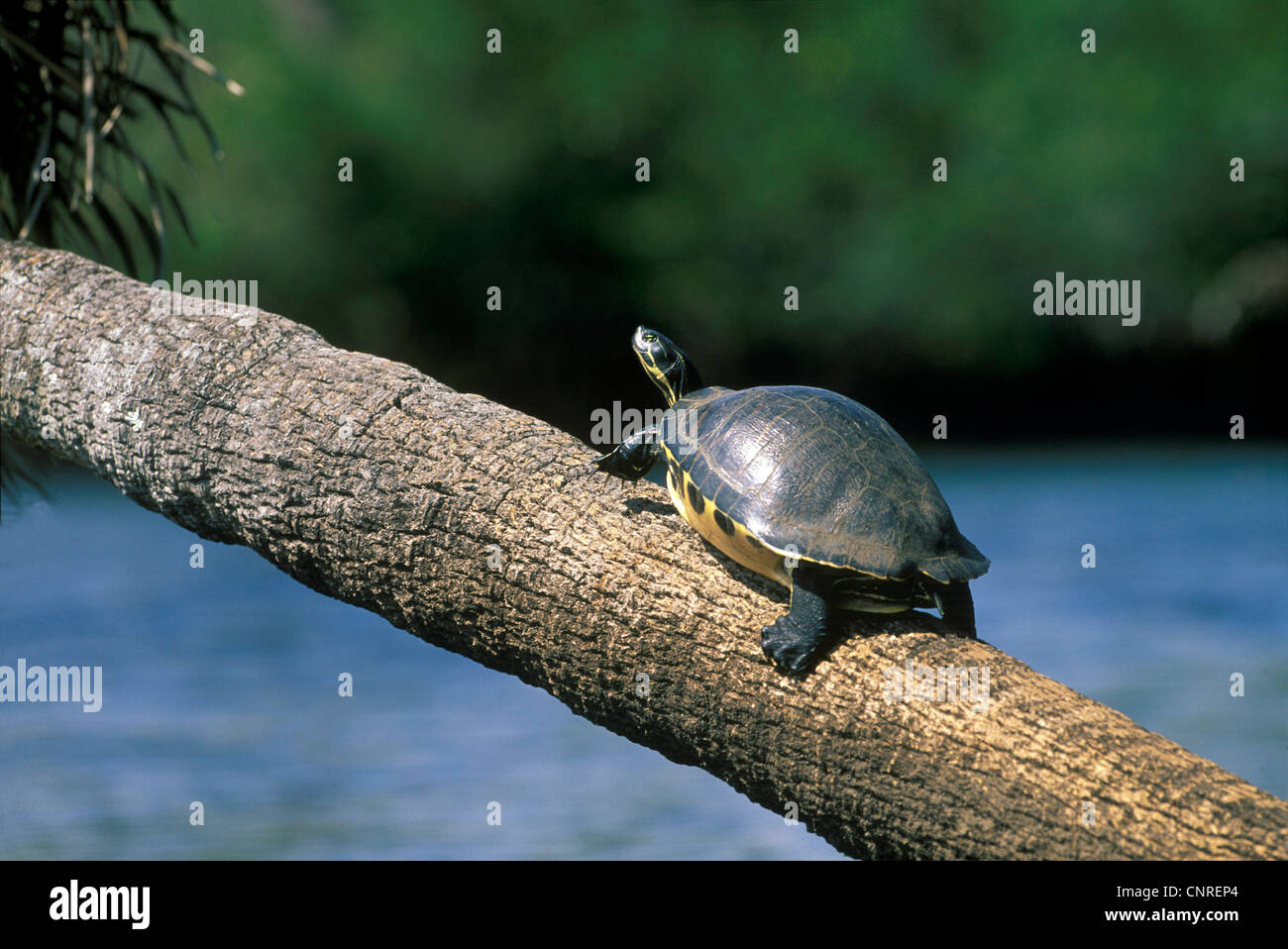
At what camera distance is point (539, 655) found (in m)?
2.86

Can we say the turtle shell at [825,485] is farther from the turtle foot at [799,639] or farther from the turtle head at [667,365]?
the turtle head at [667,365]

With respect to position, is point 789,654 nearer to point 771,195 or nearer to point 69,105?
point 69,105

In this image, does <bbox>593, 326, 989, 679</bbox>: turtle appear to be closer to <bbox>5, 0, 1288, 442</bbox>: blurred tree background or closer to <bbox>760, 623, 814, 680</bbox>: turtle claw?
<bbox>760, 623, 814, 680</bbox>: turtle claw

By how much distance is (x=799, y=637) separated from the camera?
2576 mm

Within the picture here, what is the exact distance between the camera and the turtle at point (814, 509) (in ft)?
8.70

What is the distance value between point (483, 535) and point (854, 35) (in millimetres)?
15500

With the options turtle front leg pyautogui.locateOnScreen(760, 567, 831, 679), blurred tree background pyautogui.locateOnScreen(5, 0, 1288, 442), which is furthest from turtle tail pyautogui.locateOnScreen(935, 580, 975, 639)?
blurred tree background pyautogui.locateOnScreen(5, 0, 1288, 442)

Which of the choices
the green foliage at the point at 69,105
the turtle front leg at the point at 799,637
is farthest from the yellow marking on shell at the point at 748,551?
the green foliage at the point at 69,105

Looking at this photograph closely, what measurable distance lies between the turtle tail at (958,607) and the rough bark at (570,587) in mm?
91

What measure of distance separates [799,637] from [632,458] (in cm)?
78

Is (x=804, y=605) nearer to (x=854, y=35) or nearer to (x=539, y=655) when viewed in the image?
(x=539, y=655)

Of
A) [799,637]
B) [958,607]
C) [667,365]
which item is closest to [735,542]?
[799,637]

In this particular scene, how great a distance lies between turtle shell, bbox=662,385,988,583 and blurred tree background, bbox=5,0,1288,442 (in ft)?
38.1

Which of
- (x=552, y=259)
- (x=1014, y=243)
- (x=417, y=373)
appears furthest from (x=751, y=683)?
(x=1014, y=243)
